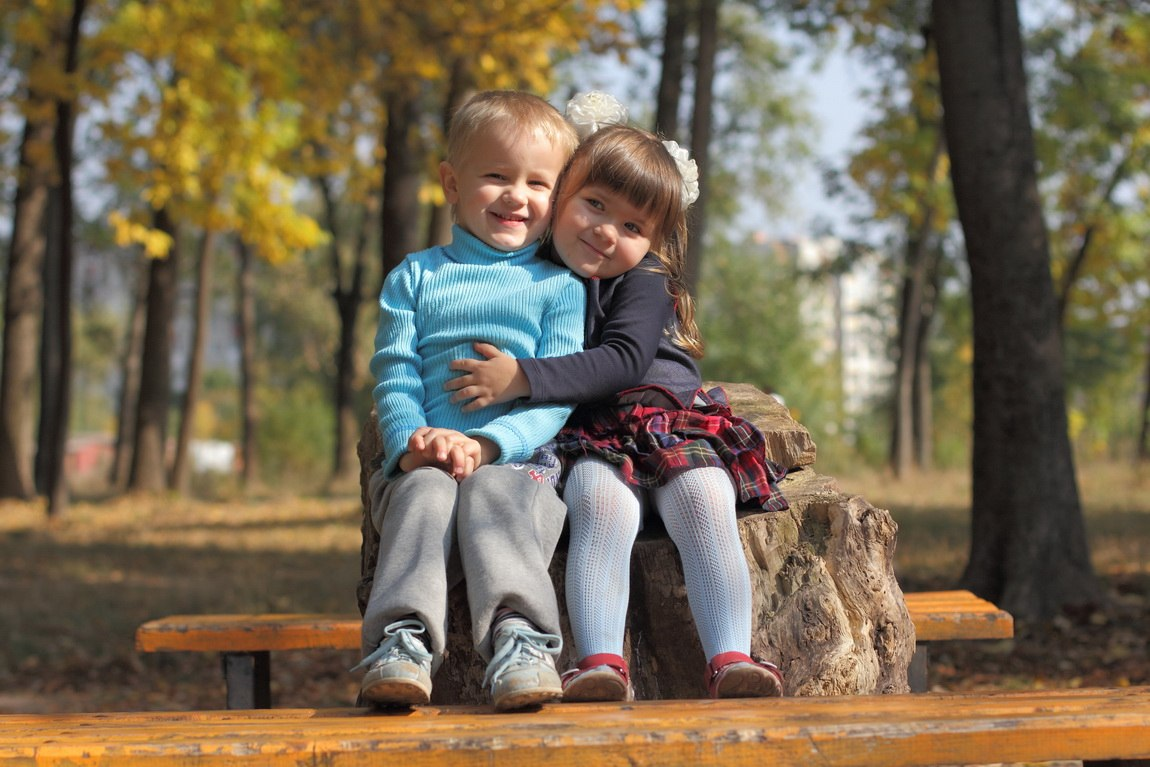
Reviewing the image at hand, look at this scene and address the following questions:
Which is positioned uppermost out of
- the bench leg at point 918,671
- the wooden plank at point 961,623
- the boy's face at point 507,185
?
the boy's face at point 507,185

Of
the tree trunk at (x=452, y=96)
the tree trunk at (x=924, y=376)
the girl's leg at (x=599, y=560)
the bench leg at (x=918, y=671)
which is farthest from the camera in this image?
the tree trunk at (x=924, y=376)

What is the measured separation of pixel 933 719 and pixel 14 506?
12854 millimetres

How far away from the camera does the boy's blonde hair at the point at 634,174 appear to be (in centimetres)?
315

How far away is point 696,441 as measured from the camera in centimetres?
314

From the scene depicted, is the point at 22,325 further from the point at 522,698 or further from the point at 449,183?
the point at 522,698

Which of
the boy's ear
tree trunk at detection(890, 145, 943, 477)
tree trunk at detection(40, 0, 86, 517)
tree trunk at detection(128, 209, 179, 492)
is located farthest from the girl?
tree trunk at detection(890, 145, 943, 477)

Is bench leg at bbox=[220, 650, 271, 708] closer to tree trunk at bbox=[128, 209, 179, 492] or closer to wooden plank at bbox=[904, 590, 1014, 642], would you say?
wooden plank at bbox=[904, 590, 1014, 642]

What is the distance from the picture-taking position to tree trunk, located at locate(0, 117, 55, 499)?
45.6ft

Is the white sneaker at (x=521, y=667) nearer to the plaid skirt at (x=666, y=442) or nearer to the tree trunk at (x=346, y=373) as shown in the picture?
the plaid skirt at (x=666, y=442)

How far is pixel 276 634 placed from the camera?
3.90 metres

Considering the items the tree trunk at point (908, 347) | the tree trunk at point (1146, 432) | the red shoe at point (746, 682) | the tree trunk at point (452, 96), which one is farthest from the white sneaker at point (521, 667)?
the tree trunk at point (1146, 432)

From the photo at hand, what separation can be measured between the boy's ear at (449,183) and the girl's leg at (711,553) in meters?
0.96

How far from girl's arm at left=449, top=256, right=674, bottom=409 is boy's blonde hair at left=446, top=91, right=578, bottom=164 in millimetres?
464

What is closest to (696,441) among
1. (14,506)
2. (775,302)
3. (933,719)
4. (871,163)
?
(933,719)
